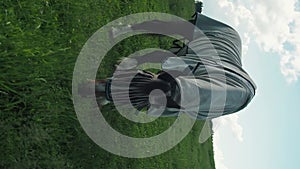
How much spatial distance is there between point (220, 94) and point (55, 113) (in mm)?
1369

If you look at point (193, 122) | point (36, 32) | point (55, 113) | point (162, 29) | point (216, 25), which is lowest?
point (193, 122)

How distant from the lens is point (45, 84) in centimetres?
396

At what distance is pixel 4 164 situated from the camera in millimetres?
3545

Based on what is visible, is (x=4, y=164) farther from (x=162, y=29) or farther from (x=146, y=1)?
(x=146, y=1)

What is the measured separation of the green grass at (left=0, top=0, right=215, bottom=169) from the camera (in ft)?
11.4

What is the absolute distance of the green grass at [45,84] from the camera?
137 inches

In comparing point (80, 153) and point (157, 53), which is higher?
point (157, 53)

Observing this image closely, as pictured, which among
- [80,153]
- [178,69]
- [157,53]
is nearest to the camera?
[178,69]

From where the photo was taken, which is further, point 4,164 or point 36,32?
point 36,32

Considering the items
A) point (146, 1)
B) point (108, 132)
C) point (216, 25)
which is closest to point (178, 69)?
point (216, 25)

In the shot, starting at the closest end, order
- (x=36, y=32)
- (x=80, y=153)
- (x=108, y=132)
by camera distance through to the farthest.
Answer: (x=36, y=32)
(x=80, y=153)
(x=108, y=132)

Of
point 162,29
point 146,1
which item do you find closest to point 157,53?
point 162,29

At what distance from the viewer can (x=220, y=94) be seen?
12.8 feet

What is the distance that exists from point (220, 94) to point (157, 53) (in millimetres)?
1291
